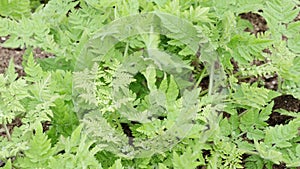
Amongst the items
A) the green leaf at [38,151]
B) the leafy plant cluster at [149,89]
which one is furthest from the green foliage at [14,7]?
the green leaf at [38,151]

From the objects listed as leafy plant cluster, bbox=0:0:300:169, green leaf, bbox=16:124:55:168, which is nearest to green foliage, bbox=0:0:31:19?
leafy plant cluster, bbox=0:0:300:169

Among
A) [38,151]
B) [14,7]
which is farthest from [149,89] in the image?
[14,7]

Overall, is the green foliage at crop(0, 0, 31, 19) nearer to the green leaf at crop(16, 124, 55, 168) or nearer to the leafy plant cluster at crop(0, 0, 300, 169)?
the leafy plant cluster at crop(0, 0, 300, 169)

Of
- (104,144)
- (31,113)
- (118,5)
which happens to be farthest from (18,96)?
(118,5)

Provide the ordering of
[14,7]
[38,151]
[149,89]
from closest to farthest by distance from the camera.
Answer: [38,151], [149,89], [14,7]

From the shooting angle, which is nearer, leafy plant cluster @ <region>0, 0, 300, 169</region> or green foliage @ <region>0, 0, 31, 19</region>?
leafy plant cluster @ <region>0, 0, 300, 169</region>

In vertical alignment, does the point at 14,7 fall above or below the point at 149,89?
above

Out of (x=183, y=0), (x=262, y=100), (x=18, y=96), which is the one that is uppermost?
(x=183, y=0)

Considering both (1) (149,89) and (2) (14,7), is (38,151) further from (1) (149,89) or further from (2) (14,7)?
(2) (14,7)

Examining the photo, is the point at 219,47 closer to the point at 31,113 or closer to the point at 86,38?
the point at 86,38
